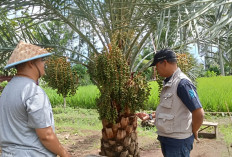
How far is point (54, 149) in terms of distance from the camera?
159 cm

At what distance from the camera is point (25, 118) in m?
1.54

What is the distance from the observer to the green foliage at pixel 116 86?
280 cm

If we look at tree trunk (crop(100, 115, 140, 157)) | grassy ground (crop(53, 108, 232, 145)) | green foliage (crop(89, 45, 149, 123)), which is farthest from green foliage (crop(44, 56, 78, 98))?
grassy ground (crop(53, 108, 232, 145))

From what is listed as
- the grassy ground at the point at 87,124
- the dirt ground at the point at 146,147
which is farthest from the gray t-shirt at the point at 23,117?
the grassy ground at the point at 87,124

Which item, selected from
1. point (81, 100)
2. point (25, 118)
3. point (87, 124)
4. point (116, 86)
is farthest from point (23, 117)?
point (81, 100)

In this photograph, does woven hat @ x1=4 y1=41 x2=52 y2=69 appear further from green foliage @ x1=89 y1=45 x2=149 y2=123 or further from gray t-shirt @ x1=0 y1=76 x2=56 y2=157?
green foliage @ x1=89 y1=45 x2=149 y2=123

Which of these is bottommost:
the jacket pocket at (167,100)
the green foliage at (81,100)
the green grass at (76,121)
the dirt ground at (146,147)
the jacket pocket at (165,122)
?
the dirt ground at (146,147)

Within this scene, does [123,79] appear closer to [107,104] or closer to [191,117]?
[107,104]

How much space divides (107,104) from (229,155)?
7.68ft

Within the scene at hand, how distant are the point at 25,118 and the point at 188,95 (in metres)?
1.18

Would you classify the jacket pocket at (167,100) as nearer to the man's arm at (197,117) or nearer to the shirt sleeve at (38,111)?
the man's arm at (197,117)

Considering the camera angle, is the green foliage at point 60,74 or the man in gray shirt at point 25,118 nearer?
the man in gray shirt at point 25,118

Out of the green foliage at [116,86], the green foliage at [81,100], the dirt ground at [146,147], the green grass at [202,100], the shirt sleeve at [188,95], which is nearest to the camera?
the shirt sleeve at [188,95]

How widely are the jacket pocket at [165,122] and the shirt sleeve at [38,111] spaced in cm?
101
